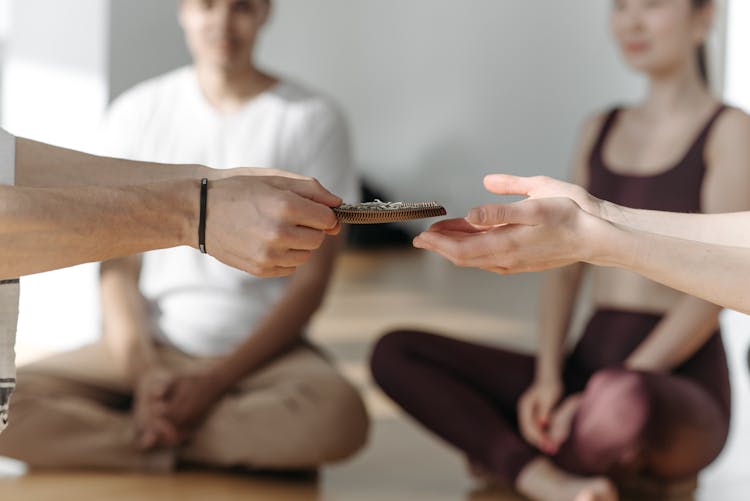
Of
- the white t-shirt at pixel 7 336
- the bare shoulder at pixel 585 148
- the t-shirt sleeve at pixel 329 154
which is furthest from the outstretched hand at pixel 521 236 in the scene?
the t-shirt sleeve at pixel 329 154

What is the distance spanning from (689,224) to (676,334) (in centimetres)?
87

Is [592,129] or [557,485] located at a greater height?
[592,129]

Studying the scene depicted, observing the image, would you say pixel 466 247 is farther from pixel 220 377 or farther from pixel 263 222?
pixel 220 377

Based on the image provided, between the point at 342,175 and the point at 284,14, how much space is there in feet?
22.1

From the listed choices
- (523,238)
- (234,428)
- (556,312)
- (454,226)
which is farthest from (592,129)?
(523,238)

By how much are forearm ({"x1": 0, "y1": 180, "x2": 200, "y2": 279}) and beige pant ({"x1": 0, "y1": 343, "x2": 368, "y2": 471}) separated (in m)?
1.21

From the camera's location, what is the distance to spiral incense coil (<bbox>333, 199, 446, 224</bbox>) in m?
1.58

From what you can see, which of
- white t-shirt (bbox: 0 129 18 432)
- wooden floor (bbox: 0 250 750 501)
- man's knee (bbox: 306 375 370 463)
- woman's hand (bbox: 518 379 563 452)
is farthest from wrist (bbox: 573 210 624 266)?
man's knee (bbox: 306 375 370 463)

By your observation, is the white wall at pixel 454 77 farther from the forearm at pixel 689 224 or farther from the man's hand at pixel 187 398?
the forearm at pixel 689 224

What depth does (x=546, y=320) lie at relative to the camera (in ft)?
8.98

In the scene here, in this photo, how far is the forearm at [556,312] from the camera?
104 inches

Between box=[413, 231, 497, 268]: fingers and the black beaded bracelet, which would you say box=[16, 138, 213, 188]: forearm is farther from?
box=[413, 231, 497, 268]: fingers

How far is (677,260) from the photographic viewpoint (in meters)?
1.51

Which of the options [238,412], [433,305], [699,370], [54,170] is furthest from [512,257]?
[433,305]
